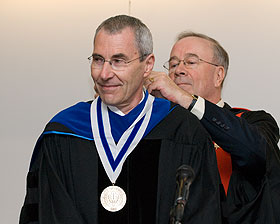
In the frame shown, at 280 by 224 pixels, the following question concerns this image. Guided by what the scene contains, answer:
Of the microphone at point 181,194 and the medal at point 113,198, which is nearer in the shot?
the microphone at point 181,194

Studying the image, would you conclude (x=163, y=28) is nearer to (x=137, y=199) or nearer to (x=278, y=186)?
(x=278, y=186)

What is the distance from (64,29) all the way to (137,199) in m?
2.48

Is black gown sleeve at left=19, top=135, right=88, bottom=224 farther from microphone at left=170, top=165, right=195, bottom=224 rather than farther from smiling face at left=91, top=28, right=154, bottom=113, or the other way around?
microphone at left=170, top=165, right=195, bottom=224

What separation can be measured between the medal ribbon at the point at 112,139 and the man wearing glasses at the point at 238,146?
16.8 inches

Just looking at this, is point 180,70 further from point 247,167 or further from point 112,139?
point 112,139

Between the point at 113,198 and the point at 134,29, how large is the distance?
38.1 inches

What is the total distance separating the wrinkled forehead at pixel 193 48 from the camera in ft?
15.0

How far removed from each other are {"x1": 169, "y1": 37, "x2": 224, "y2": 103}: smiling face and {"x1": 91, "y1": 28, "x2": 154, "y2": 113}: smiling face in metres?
1.05

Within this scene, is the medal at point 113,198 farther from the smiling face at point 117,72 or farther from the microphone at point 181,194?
the microphone at point 181,194

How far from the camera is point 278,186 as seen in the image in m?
4.12

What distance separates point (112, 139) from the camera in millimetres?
3527

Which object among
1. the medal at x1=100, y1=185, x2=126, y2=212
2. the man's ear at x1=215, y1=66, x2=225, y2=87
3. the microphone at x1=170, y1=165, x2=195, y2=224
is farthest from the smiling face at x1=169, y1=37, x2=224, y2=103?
the microphone at x1=170, y1=165, x2=195, y2=224

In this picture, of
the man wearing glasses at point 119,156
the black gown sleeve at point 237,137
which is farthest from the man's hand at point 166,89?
the man wearing glasses at point 119,156

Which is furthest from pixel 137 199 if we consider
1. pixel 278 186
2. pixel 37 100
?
pixel 37 100
